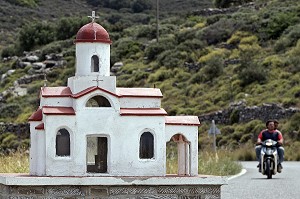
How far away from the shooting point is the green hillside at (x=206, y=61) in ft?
153

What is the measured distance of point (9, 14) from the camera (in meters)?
92.5

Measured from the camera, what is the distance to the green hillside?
→ 46750 mm

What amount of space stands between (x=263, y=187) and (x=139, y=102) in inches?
315

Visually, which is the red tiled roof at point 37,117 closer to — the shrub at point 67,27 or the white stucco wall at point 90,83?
→ the white stucco wall at point 90,83

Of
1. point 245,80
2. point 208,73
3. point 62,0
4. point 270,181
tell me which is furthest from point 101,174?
point 62,0

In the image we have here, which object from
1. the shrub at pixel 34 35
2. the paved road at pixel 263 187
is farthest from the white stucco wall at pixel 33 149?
the shrub at pixel 34 35

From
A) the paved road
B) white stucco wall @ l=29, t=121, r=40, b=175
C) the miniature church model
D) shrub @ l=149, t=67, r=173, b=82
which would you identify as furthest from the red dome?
shrub @ l=149, t=67, r=173, b=82

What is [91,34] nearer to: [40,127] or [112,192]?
[40,127]

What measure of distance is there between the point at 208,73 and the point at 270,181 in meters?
33.2

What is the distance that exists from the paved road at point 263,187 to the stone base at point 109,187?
15.8 ft

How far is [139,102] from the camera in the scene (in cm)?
1140

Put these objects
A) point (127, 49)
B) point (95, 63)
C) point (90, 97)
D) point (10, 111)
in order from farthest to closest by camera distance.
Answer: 1. point (127, 49)
2. point (10, 111)
3. point (95, 63)
4. point (90, 97)

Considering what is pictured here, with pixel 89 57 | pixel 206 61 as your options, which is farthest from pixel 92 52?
pixel 206 61

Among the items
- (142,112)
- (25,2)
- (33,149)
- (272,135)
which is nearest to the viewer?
(142,112)
